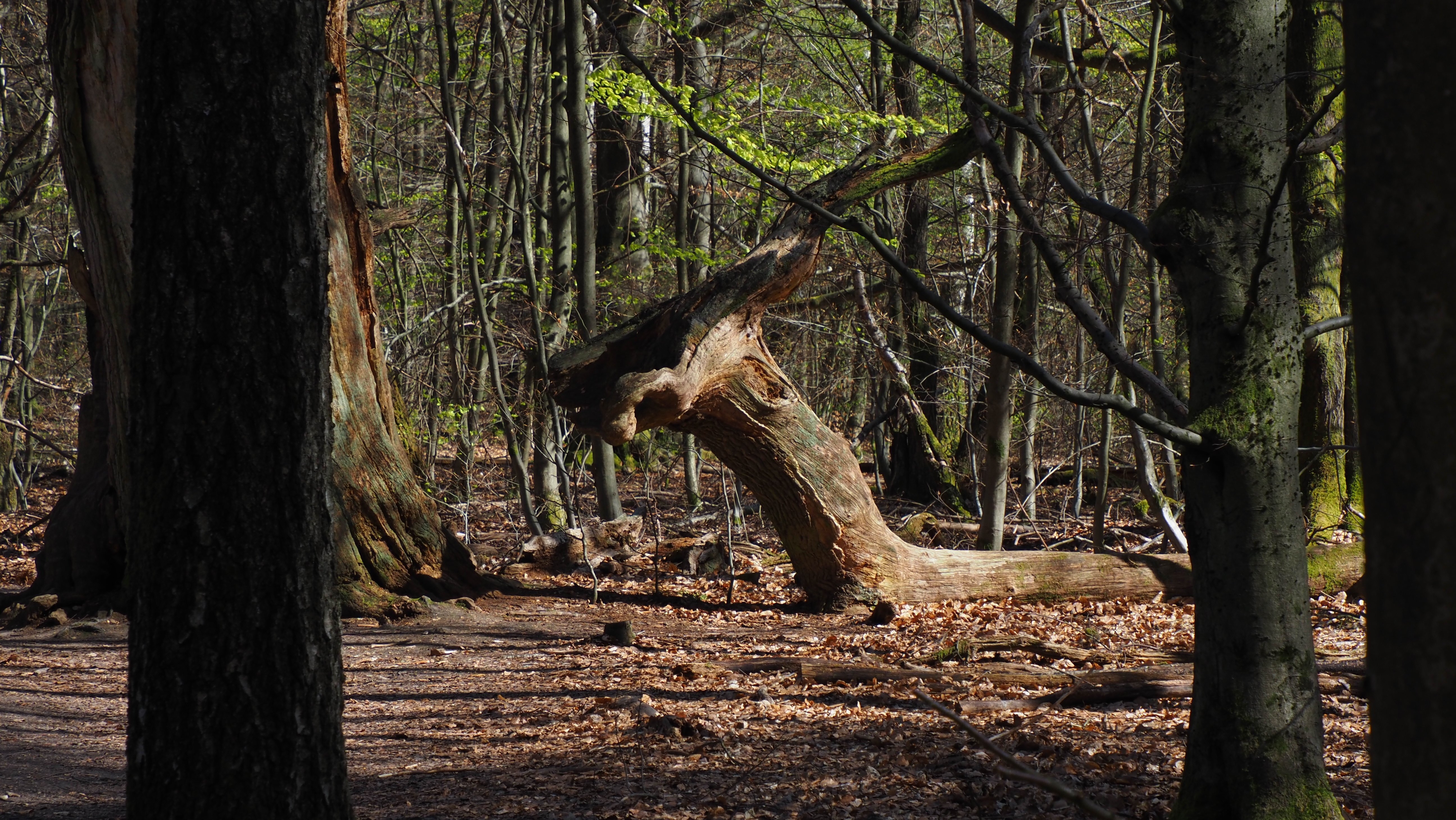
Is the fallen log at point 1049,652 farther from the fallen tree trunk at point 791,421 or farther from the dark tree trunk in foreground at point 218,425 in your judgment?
the dark tree trunk in foreground at point 218,425

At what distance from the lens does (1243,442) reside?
2818 mm

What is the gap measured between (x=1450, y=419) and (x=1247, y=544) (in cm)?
205

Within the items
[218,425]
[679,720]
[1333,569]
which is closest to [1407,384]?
[218,425]

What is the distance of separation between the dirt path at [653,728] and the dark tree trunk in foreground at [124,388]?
0.50m

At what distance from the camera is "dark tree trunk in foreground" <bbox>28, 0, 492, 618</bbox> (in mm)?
6734

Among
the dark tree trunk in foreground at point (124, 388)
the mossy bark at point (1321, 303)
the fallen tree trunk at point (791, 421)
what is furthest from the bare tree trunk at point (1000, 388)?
the dark tree trunk in foreground at point (124, 388)

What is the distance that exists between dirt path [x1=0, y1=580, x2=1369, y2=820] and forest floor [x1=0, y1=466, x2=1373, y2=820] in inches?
0.6

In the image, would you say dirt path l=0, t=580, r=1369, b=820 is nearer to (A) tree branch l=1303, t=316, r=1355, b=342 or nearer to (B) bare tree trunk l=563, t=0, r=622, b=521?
(A) tree branch l=1303, t=316, r=1355, b=342

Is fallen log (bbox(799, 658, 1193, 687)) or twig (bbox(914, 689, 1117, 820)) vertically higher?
twig (bbox(914, 689, 1117, 820))

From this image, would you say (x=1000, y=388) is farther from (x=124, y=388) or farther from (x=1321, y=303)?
(x=124, y=388)

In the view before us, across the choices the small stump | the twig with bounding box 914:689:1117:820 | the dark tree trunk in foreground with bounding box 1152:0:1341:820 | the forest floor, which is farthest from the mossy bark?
the twig with bounding box 914:689:1117:820

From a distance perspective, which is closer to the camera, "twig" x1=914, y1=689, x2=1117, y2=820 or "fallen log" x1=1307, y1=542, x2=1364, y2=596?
"twig" x1=914, y1=689, x2=1117, y2=820

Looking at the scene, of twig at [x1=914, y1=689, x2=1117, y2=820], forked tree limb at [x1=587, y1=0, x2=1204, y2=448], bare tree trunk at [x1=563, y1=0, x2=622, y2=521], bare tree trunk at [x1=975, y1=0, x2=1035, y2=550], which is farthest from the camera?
bare tree trunk at [x1=563, y1=0, x2=622, y2=521]

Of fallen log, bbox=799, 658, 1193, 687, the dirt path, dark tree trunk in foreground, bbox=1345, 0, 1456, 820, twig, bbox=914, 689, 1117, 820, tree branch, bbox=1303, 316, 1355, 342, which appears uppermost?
tree branch, bbox=1303, 316, 1355, 342
